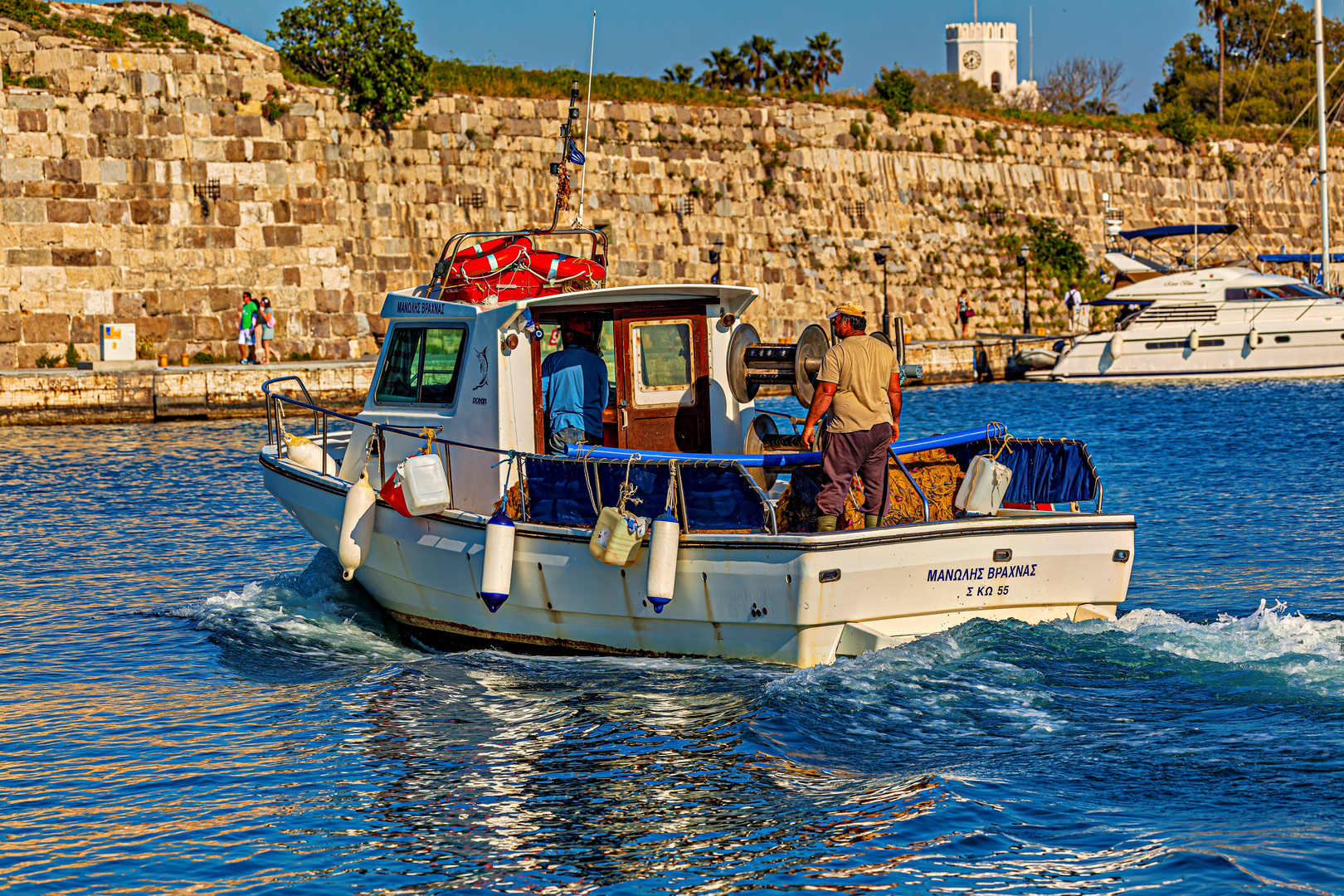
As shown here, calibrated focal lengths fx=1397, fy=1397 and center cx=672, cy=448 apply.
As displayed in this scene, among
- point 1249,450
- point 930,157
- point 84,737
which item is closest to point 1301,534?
point 1249,450

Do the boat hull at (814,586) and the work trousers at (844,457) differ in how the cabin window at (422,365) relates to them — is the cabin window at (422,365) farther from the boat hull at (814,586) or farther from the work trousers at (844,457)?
the work trousers at (844,457)

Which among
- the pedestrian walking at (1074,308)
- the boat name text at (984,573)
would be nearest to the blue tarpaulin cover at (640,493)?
the boat name text at (984,573)

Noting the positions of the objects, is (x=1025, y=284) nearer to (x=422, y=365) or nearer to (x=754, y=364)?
(x=754, y=364)

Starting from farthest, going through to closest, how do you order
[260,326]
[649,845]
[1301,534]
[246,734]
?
[260,326]
[1301,534]
[246,734]
[649,845]

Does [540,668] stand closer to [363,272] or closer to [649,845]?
[649,845]

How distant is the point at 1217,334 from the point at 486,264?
2778 cm

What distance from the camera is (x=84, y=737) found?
26.3 feet

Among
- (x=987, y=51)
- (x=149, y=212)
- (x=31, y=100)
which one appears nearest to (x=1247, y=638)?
(x=149, y=212)

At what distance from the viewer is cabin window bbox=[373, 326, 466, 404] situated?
9.91 meters

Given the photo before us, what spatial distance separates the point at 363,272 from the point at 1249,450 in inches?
879

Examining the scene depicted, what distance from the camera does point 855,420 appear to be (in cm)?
812

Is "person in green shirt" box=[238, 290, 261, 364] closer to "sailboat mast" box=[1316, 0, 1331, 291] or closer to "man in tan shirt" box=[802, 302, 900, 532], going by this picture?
"man in tan shirt" box=[802, 302, 900, 532]

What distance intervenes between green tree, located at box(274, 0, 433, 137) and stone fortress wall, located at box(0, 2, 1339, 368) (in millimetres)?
754

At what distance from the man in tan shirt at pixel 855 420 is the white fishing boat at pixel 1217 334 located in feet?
91.4
